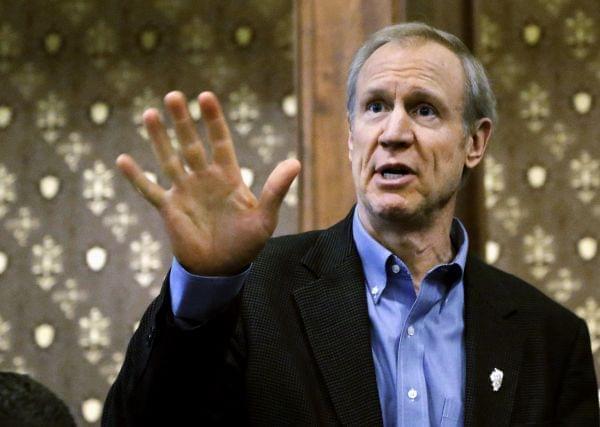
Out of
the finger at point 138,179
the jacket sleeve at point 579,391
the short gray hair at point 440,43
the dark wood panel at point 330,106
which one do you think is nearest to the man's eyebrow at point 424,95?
the short gray hair at point 440,43

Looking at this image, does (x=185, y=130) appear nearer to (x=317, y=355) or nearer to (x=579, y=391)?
(x=317, y=355)

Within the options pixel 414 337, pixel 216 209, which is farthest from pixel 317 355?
pixel 216 209

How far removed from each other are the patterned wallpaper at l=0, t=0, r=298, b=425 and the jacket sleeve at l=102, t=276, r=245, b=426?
338 centimetres

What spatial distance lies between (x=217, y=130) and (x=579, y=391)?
98 centimetres

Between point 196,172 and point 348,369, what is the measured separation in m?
0.52

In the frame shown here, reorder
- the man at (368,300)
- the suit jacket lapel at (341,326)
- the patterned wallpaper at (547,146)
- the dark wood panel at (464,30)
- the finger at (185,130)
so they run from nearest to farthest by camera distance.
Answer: the finger at (185,130), the man at (368,300), the suit jacket lapel at (341,326), the dark wood panel at (464,30), the patterned wallpaper at (547,146)

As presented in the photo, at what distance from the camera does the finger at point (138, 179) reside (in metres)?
1.47

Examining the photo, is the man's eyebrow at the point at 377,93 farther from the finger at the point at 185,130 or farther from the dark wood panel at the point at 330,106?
the dark wood panel at the point at 330,106

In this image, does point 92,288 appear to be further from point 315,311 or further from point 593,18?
point 315,311

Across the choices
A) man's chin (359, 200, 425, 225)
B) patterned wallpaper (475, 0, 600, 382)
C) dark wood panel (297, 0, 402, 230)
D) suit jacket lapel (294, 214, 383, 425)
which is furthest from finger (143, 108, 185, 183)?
patterned wallpaper (475, 0, 600, 382)

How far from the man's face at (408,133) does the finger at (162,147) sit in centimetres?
61

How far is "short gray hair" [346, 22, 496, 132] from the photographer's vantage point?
225 centimetres

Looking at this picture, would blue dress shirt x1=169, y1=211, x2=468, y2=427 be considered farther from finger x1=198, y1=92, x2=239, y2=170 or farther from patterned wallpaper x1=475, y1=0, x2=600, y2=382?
patterned wallpaper x1=475, y1=0, x2=600, y2=382

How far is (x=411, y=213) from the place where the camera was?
6.79 ft
